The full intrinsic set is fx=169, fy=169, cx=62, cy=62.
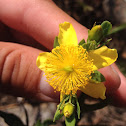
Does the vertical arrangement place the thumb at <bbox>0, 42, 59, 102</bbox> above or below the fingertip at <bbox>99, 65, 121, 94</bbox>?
below

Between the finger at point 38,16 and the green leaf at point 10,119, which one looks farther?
the finger at point 38,16

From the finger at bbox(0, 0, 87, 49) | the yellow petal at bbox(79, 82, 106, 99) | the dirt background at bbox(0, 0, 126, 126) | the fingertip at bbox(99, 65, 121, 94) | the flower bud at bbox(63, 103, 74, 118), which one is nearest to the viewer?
the flower bud at bbox(63, 103, 74, 118)

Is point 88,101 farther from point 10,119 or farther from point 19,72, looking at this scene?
point 19,72

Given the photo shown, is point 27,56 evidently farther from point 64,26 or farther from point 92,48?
point 92,48

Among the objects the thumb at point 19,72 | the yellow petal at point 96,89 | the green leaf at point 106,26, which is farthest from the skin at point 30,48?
the green leaf at point 106,26

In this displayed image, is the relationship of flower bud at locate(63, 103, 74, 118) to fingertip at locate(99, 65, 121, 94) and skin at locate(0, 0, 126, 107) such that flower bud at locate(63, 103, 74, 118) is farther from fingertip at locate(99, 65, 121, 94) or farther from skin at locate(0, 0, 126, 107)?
fingertip at locate(99, 65, 121, 94)

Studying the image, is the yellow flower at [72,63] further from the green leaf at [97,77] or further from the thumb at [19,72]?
the thumb at [19,72]

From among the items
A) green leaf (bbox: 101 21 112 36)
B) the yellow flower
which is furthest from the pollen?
green leaf (bbox: 101 21 112 36)
